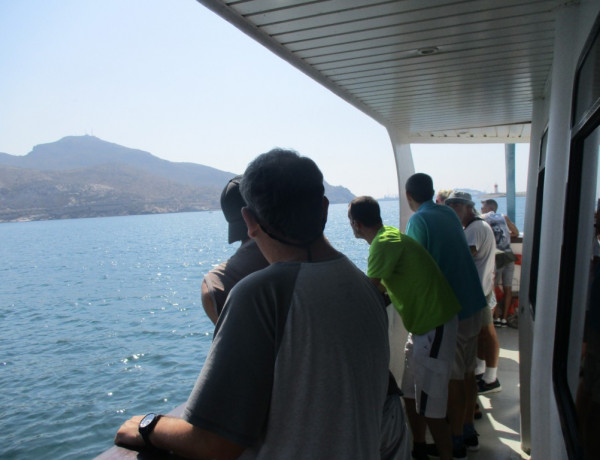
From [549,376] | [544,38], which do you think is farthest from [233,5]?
[549,376]

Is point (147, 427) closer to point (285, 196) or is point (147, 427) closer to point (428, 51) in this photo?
point (285, 196)

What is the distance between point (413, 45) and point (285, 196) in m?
2.27

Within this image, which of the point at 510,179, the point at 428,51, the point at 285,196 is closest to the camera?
the point at 285,196

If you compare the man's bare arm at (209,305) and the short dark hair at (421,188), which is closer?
the man's bare arm at (209,305)

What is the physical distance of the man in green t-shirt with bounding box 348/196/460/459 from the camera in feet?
9.07

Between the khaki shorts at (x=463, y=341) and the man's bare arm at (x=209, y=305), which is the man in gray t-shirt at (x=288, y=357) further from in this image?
the khaki shorts at (x=463, y=341)

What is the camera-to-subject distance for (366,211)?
2.93 meters

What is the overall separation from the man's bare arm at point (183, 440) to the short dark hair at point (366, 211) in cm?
190

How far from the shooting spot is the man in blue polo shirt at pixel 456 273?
3219mm

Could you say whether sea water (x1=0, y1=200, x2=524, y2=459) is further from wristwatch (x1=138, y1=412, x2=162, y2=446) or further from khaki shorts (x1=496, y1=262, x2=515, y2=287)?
wristwatch (x1=138, y1=412, x2=162, y2=446)

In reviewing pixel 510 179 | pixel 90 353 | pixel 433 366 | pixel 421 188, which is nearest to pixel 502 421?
pixel 433 366

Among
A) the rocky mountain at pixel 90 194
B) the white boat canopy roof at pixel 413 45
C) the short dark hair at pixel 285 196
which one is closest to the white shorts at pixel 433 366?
the white boat canopy roof at pixel 413 45

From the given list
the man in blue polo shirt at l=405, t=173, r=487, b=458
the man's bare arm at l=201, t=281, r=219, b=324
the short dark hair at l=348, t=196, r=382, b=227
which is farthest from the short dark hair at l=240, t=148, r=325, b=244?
the man in blue polo shirt at l=405, t=173, r=487, b=458

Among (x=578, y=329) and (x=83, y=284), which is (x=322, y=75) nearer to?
(x=578, y=329)
